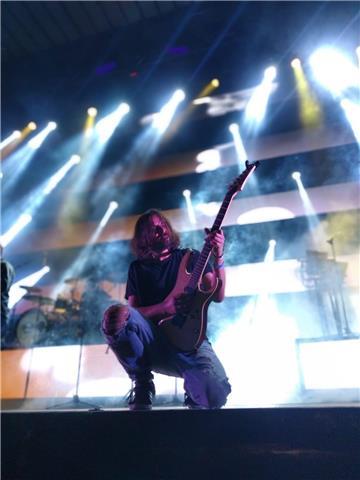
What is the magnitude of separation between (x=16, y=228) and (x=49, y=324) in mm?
2120

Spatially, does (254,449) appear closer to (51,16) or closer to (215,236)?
(215,236)

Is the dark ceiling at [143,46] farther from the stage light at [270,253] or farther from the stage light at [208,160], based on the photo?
the stage light at [270,253]

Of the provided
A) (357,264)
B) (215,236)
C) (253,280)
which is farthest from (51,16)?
(357,264)

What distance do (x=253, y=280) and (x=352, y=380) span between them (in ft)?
6.33

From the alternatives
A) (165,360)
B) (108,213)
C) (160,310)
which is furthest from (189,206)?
(165,360)

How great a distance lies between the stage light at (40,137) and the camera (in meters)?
4.55

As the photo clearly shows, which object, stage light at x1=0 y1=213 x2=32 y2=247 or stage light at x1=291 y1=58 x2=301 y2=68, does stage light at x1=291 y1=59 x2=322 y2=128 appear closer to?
stage light at x1=291 y1=58 x2=301 y2=68

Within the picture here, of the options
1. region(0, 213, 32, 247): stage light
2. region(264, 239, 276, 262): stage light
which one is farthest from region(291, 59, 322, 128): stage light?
region(0, 213, 32, 247): stage light

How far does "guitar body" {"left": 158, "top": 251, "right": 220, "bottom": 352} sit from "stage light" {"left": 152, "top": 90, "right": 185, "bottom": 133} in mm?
3218

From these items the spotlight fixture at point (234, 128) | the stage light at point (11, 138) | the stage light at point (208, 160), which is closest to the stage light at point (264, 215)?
the stage light at point (208, 160)

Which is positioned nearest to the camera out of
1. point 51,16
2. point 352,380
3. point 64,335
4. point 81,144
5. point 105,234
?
point 352,380

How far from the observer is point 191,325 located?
1.56 meters

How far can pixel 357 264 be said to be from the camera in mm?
4141

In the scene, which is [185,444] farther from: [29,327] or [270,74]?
[29,327]
